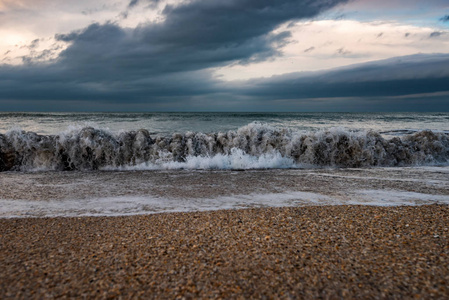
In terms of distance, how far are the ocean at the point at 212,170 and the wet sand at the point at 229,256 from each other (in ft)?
2.78

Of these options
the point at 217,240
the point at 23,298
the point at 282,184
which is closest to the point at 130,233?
the point at 217,240

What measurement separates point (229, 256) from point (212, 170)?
16.6 ft

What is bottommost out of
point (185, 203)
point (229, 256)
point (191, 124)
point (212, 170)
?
point (212, 170)

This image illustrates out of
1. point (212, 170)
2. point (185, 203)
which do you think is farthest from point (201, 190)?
point (212, 170)

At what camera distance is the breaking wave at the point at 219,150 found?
8086mm

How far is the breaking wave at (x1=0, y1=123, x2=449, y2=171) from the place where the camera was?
809 centimetres

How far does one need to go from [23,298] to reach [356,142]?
354 inches

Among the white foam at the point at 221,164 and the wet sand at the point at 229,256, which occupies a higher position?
the wet sand at the point at 229,256

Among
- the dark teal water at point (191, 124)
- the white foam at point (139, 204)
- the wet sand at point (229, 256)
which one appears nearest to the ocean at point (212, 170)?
the white foam at point (139, 204)

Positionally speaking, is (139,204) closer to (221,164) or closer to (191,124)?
(221,164)

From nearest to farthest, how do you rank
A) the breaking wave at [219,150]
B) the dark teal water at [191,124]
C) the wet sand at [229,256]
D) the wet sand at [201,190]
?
the wet sand at [229,256] < the wet sand at [201,190] < the breaking wave at [219,150] < the dark teal water at [191,124]

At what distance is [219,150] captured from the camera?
30.1 feet

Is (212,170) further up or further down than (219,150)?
further down

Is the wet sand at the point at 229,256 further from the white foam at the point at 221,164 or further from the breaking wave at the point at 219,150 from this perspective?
the breaking wave at the point at 219,150
